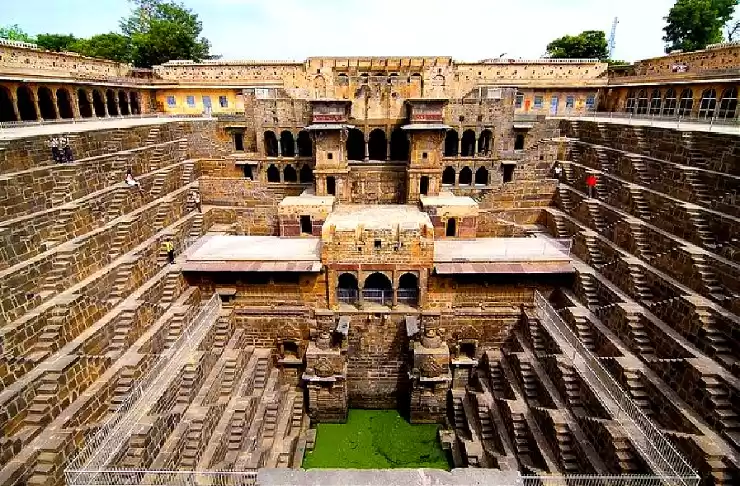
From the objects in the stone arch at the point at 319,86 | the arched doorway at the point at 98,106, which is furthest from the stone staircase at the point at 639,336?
the arched doorway at the point at 98,106

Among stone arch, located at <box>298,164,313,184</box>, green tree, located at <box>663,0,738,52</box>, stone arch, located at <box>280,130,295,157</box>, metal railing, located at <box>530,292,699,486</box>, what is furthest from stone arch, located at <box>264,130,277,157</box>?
green tree, located at <box>663,0,738,52</box>

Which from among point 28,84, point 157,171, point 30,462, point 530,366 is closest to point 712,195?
point 530,366

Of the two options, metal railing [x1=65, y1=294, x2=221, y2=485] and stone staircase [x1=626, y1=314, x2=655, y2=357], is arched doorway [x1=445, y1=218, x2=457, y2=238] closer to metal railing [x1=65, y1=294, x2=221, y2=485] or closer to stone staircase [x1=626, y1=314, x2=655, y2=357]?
stone staircase [x1=626, y1=314, x2=655, y2=357]

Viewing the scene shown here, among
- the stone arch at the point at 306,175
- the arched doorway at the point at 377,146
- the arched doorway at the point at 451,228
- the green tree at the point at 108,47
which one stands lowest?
the arched doorway at the point at 451,228

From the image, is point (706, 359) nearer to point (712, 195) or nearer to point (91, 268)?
point (712, 195)

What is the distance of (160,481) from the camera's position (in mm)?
11773

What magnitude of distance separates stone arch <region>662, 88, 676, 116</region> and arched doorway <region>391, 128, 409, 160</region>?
20.6 m

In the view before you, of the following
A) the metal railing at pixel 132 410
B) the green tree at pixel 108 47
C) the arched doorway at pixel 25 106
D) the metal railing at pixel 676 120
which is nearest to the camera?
the metal railing at pixel 132 410

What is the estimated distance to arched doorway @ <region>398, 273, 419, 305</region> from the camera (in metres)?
19.6

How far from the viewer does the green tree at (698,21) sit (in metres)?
43.6

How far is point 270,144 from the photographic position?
29.0 m

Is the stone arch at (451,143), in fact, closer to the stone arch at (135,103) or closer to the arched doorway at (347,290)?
the arched doorway at (347,290)

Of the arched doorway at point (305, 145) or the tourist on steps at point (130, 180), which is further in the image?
the arched doorway at point (305, 145)

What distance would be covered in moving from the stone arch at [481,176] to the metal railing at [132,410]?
19489 mm
